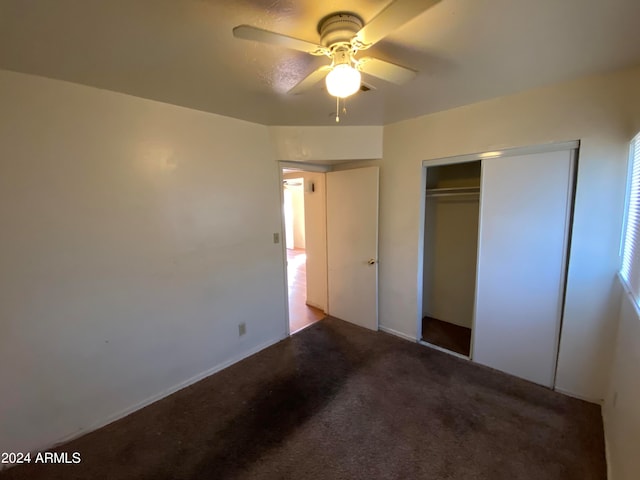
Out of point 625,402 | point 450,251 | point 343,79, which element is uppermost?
point 343,79

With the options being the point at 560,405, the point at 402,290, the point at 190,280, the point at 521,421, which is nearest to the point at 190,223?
the point at 190,280

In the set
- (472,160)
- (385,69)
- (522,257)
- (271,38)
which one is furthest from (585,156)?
(271,38)

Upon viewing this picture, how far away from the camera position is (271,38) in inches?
43.7

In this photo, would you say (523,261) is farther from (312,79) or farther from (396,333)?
(312,79)

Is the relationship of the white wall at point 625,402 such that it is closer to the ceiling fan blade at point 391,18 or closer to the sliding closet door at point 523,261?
the sliding closet door at point 523,261

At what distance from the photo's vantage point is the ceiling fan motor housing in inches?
46.8

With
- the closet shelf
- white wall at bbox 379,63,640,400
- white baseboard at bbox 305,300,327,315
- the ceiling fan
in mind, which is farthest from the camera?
white baseboard at bbox 305,300,327,315

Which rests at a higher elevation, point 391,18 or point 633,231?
point 391,18

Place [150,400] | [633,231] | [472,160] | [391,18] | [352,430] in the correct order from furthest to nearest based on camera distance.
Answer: [472,160]
[150,400]
[352,430]
[633,231]
[391,18]

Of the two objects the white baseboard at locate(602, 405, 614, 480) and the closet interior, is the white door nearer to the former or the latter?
the closet interior

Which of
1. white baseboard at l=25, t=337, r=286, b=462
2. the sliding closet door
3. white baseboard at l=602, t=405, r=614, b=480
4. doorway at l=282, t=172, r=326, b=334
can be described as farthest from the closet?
white baseboard at l=25, t=337, r=286, b=462

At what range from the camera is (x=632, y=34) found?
4.50 feet

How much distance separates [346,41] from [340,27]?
0.20 ft

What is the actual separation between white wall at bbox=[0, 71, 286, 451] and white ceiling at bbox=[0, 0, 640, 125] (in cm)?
26
